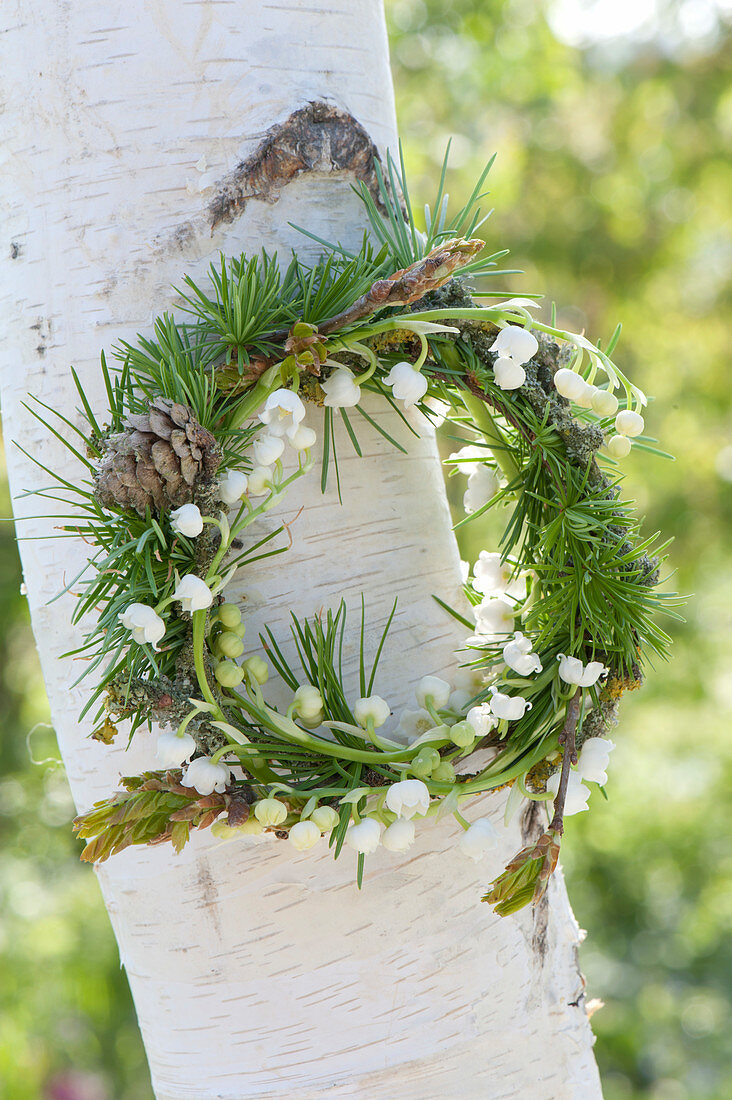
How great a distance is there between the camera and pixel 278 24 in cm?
61

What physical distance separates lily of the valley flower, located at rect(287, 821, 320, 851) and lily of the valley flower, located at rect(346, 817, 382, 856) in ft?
0.09

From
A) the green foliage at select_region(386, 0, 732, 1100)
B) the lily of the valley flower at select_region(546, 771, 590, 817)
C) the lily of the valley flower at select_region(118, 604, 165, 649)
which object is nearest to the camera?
the lily of the valley flower at select_region(118, 604, 165, 649)

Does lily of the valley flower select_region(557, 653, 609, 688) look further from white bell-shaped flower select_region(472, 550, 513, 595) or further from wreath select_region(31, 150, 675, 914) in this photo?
white bell-shaped flower select_region(472, 550, 513, 595)

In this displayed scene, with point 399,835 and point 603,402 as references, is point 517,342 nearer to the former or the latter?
point 603,402

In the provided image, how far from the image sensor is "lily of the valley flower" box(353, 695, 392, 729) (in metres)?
0.58

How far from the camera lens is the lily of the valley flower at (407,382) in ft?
1.85

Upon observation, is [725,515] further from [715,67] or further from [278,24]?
[278,24]

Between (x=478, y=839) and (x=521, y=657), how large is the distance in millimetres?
125

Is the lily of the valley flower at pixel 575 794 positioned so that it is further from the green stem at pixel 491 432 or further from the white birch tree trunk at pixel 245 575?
the green stem at pixel 491 432

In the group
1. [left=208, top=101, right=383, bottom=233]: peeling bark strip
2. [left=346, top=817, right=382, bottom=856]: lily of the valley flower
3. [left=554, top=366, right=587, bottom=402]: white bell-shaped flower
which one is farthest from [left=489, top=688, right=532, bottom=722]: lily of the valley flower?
[left=208, top=101, right=383, bottom=233]: peeling bark strip

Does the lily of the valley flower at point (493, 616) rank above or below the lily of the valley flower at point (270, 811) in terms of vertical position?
above

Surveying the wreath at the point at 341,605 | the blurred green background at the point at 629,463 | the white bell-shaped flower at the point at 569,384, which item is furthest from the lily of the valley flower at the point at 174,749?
the blurred green background at the point at 629,463

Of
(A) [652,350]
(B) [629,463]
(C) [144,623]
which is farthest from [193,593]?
(A) [652,350]

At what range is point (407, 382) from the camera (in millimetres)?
563
